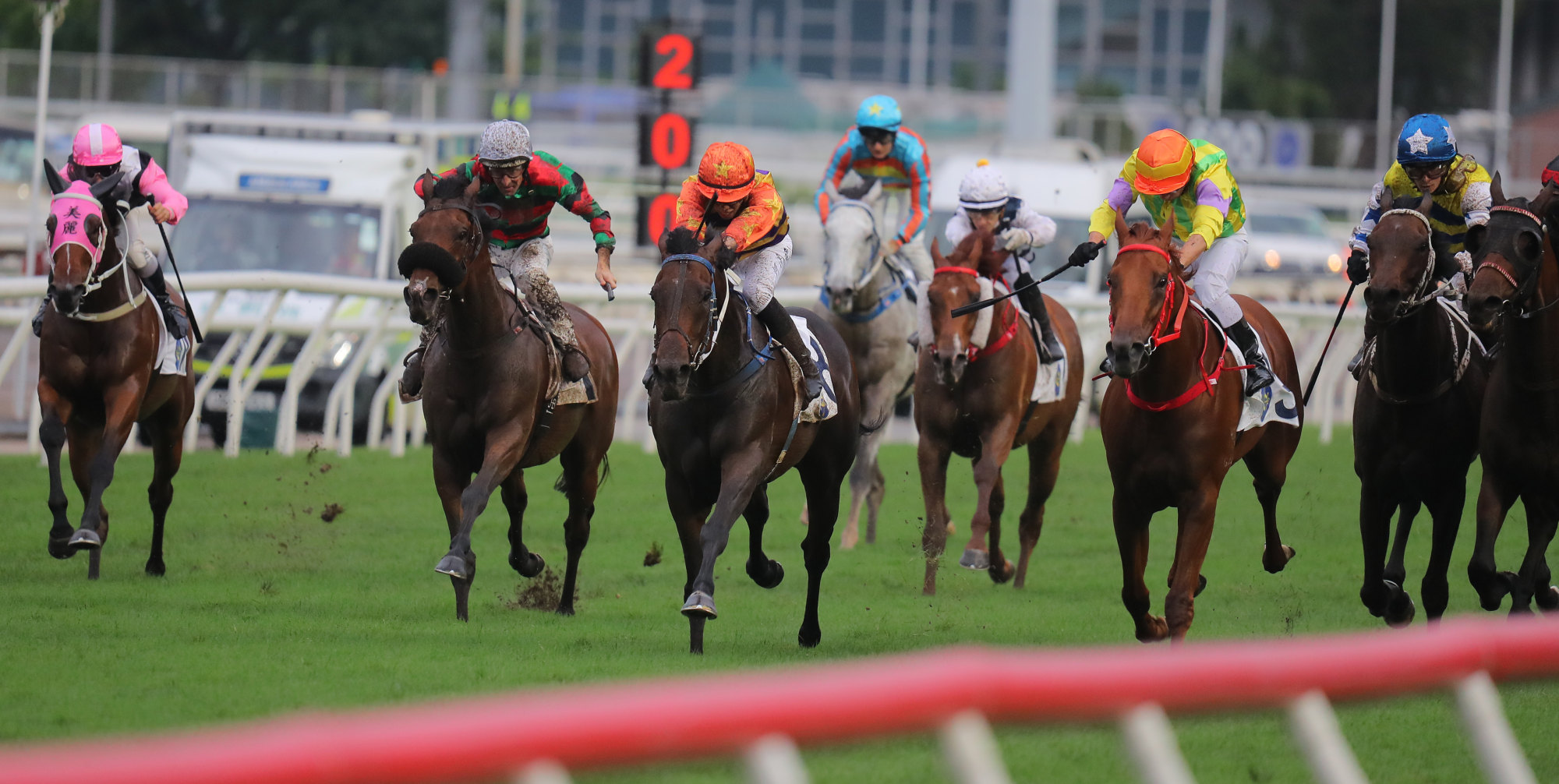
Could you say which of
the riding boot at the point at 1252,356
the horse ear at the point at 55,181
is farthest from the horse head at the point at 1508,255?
the horse ear at the point at 55,181

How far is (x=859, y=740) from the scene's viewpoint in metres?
2.45

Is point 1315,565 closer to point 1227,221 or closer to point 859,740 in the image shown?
Answer: point 1227,221

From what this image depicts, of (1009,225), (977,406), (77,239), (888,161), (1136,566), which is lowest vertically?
(1136,566)

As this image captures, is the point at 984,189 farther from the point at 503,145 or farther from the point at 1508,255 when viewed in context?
the point at 1508,255

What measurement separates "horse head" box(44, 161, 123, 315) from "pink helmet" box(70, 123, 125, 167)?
140 mm

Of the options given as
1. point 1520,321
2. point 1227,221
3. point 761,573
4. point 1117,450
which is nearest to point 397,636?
point 761,573

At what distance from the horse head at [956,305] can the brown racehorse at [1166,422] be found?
1.95 m

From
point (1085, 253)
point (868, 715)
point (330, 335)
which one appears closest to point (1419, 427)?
point (1085, 253)

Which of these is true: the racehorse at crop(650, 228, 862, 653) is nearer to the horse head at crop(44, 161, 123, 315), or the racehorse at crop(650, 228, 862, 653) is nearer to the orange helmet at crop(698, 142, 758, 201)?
the orange helmet at crop(698, 142, 758, 201)

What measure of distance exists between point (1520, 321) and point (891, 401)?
5.00m

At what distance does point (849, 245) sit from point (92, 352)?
14.3 feet

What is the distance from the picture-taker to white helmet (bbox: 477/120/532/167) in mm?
8047

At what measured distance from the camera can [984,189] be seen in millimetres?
10008

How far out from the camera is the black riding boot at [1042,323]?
10234 millimetres
